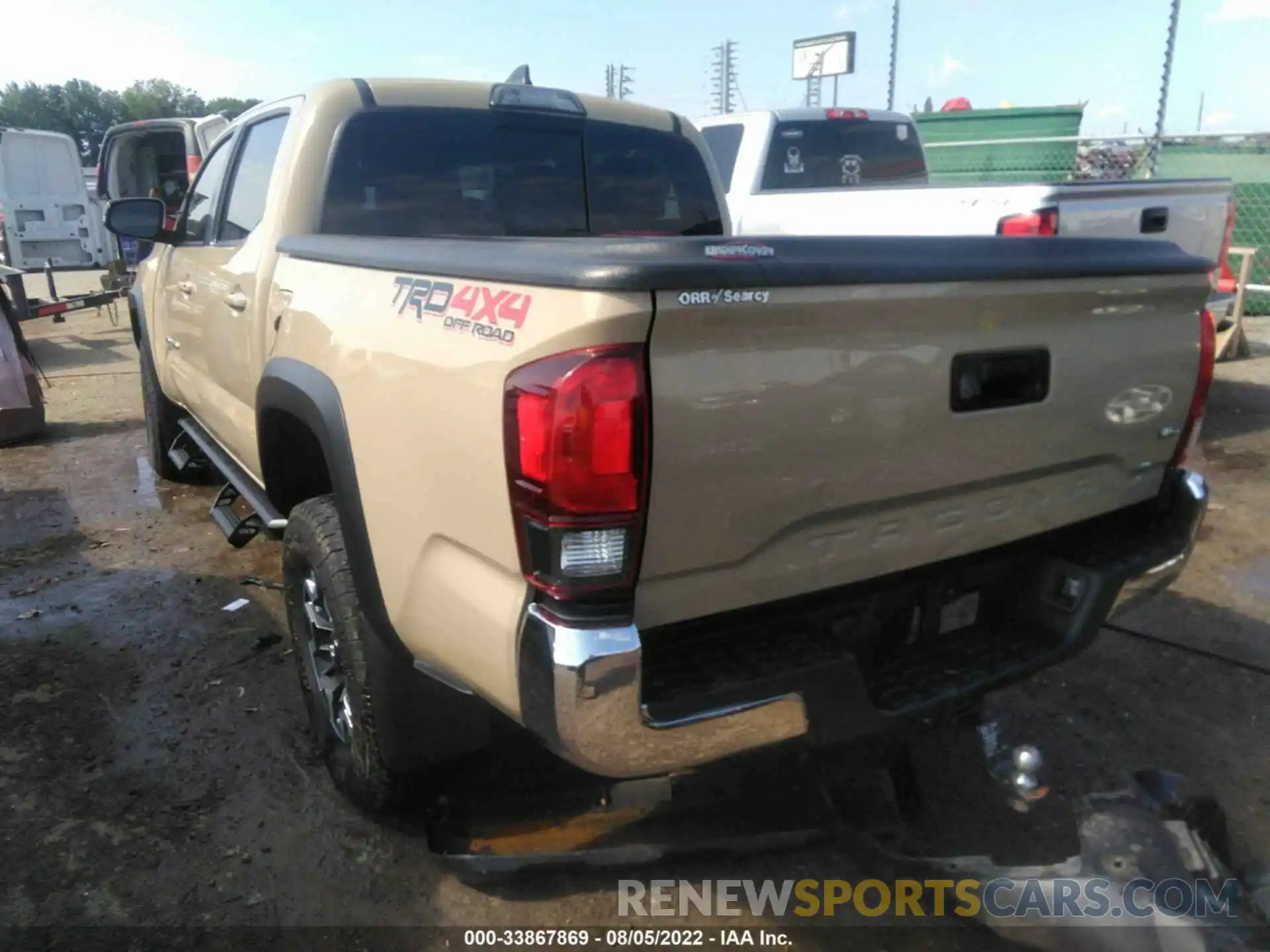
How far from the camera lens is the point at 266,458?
3.09m

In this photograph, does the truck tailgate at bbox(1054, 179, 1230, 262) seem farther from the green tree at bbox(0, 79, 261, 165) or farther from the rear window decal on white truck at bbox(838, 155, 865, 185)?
the green tree at bbox(0, 79, 261, 165)

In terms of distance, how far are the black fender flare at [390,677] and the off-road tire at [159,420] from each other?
345 centimetres

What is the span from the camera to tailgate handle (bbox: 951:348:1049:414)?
7.07 ft

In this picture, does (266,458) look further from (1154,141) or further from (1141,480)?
(1154,141)

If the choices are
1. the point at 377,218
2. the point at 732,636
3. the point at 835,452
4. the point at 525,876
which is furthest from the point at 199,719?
the point at 835,452

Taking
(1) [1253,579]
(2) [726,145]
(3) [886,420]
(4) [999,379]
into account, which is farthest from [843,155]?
(3) [886,420]

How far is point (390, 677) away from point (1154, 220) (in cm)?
534

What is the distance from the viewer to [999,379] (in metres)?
2.22

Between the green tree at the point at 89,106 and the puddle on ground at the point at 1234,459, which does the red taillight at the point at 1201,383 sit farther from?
the green tree at the point at 89,106

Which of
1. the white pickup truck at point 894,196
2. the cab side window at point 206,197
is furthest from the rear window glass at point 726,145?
the cab side window at point 206,197

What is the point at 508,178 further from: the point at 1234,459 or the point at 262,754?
the point at 1234,459

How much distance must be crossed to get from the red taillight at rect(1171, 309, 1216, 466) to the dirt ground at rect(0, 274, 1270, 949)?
1.05 metres

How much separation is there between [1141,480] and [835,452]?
122 cm

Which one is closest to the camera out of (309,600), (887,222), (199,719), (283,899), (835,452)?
(835,452)
